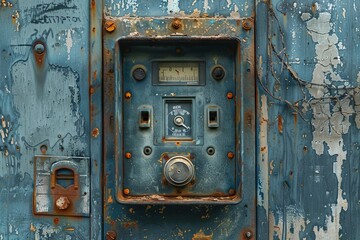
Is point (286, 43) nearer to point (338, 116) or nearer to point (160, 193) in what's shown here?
point (338, 116)

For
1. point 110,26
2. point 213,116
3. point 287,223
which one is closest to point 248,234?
point 287,223

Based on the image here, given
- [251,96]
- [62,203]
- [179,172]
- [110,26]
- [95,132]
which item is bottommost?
[62,203]

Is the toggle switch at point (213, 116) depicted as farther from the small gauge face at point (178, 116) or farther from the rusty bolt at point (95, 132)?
the rusty bolt at point (95, 132)

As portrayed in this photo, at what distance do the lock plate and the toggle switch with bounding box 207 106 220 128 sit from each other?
0.46 meters

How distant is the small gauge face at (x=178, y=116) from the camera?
2254mm

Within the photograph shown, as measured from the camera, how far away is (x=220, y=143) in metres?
2.25

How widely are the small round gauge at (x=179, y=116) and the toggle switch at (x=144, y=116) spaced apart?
0.07 m

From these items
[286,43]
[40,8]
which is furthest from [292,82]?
[40,8]

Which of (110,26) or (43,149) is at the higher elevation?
(110,26)

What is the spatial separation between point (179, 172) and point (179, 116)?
0.21 m

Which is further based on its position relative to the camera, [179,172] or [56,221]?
[56,221]

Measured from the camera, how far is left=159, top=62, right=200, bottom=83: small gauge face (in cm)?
225

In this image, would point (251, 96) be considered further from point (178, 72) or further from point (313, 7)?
point (313, 7)

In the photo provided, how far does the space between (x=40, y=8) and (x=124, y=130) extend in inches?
21.1
